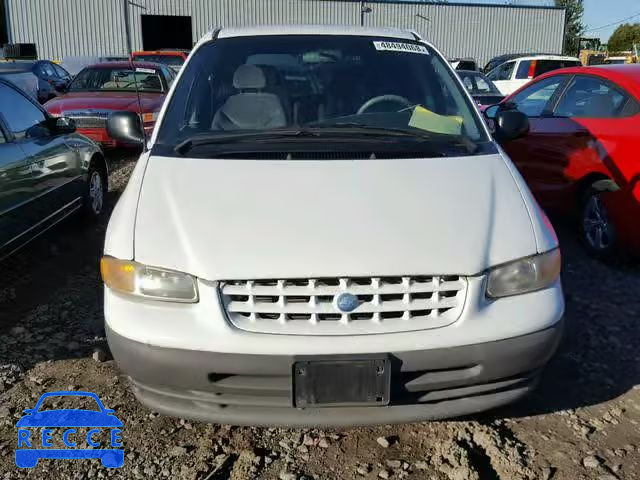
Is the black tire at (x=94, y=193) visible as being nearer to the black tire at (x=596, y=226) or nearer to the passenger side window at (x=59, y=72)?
the black tire at (x=596, y=226)

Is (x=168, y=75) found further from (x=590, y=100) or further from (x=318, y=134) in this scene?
(x=318, y=134)

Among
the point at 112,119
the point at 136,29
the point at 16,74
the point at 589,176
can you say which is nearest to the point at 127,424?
the point at 112,119

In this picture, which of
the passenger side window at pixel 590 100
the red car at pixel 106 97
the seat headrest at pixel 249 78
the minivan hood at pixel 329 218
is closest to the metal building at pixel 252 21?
the red car at pixel 106 97

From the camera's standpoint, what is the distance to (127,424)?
9.26 ft

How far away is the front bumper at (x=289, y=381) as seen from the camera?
7.32 ft

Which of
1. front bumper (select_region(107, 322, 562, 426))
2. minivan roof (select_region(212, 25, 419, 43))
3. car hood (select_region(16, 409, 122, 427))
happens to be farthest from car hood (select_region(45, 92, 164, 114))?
front bumper (select_region(107, 322, 562, 426))

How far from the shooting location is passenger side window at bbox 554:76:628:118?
15.8ft

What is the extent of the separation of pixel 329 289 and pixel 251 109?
1.54 m

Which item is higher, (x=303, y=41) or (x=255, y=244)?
(x=303, y=41)

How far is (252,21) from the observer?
3069 centimetres

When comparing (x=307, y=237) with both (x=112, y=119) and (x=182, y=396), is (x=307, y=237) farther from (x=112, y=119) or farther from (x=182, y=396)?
(x=112, y=119)

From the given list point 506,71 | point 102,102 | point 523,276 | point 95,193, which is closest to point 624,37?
point 506,71

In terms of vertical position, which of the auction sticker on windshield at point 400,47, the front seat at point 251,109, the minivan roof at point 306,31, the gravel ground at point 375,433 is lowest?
the gravel ground at point 375,433

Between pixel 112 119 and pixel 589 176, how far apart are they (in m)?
3.59
